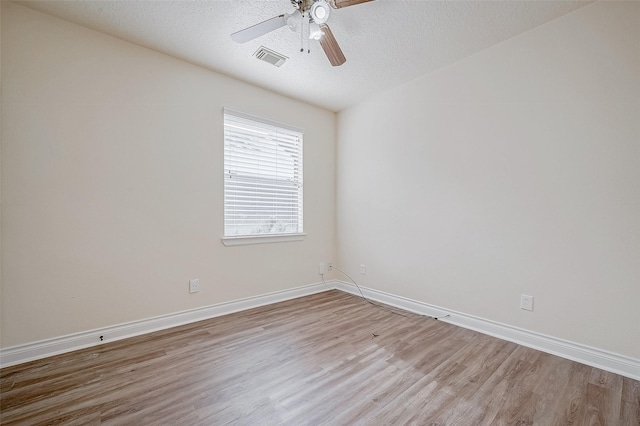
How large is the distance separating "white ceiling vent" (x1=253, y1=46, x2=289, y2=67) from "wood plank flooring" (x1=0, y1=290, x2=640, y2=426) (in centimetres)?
260

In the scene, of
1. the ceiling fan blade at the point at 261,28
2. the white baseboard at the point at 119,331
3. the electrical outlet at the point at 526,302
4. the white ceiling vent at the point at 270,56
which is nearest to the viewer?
the ceiling fan blade at the point at 261,28

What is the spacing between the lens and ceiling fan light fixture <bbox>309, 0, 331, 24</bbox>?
1766mm

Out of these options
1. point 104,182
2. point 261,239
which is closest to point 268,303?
point 261,239

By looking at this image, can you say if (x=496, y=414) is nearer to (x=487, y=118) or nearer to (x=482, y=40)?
(x=487, y=118)

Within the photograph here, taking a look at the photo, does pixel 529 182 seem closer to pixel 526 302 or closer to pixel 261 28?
pixel 526 302

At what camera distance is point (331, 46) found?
6.92ft

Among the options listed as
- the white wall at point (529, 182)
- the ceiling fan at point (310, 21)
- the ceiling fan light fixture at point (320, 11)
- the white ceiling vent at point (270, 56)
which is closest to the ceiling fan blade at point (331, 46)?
the ceiling fan at point (310, 21)

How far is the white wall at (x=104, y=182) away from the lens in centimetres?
206

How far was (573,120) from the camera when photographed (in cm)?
214

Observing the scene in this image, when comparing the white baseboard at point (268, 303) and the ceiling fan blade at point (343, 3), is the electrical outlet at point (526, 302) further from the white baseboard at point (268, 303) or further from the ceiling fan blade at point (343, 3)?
the ceiling fan blade at point (343, 3)

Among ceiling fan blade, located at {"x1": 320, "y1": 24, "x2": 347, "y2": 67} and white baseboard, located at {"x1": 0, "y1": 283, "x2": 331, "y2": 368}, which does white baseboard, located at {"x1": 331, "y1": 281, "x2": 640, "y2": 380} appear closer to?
white baseboard, located at {"x1": 0, "y1": 283, "x2": 331, "y2": 368}

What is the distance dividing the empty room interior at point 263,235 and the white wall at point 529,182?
14 millimetres

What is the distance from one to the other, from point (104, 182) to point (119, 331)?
50.8 inches

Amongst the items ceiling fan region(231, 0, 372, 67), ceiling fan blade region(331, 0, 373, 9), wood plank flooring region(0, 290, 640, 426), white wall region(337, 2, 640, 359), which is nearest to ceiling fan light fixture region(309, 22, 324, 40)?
ceiling fan region(231, 0, 372, 67)
